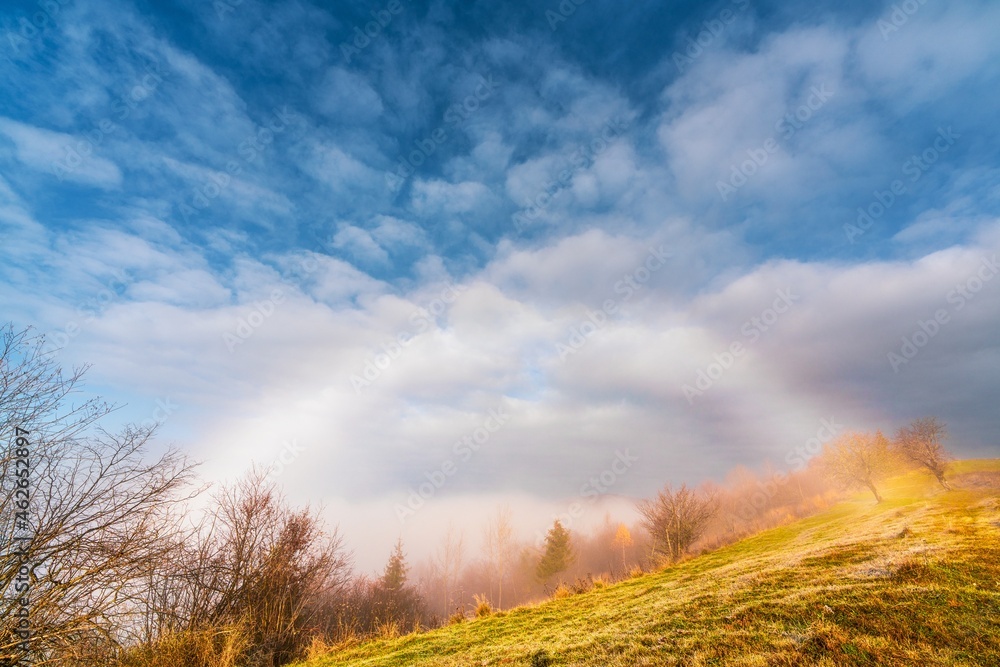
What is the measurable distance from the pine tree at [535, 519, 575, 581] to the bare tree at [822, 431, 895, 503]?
123 ft

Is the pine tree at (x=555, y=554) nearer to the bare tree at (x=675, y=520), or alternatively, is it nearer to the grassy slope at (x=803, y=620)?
the bare tree at (x=675, y=520)

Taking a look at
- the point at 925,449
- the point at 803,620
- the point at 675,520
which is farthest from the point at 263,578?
the point at 925,449

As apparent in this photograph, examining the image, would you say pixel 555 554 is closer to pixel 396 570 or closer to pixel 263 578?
pixel 396 570

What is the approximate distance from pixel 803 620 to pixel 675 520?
29.8 meters

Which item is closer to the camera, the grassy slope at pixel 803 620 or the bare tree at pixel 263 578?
the grassy slope at pixel 803 620

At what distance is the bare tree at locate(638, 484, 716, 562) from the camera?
31484 millimetres

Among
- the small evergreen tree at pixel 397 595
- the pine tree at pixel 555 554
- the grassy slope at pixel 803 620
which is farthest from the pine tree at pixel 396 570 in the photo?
the grassy slope at pixel 803 620

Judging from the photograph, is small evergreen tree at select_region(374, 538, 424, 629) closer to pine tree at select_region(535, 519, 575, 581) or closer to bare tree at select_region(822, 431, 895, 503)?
pine tree at select_region(535, 519, 575, 581)

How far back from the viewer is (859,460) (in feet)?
141

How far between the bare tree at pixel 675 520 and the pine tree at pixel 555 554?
29705 mm

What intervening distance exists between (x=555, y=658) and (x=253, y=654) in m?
12.7

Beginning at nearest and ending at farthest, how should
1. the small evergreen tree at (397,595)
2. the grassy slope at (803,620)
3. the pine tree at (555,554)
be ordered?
the grassy slope at (803,620)
the small evergreen tree at (397,595)
the pine tree at (555,554)

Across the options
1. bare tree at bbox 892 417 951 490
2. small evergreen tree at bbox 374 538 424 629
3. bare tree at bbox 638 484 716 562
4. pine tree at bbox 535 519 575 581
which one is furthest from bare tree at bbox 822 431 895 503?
small evergreen tree at bbox 374 538 424 629

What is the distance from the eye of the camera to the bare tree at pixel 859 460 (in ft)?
141
